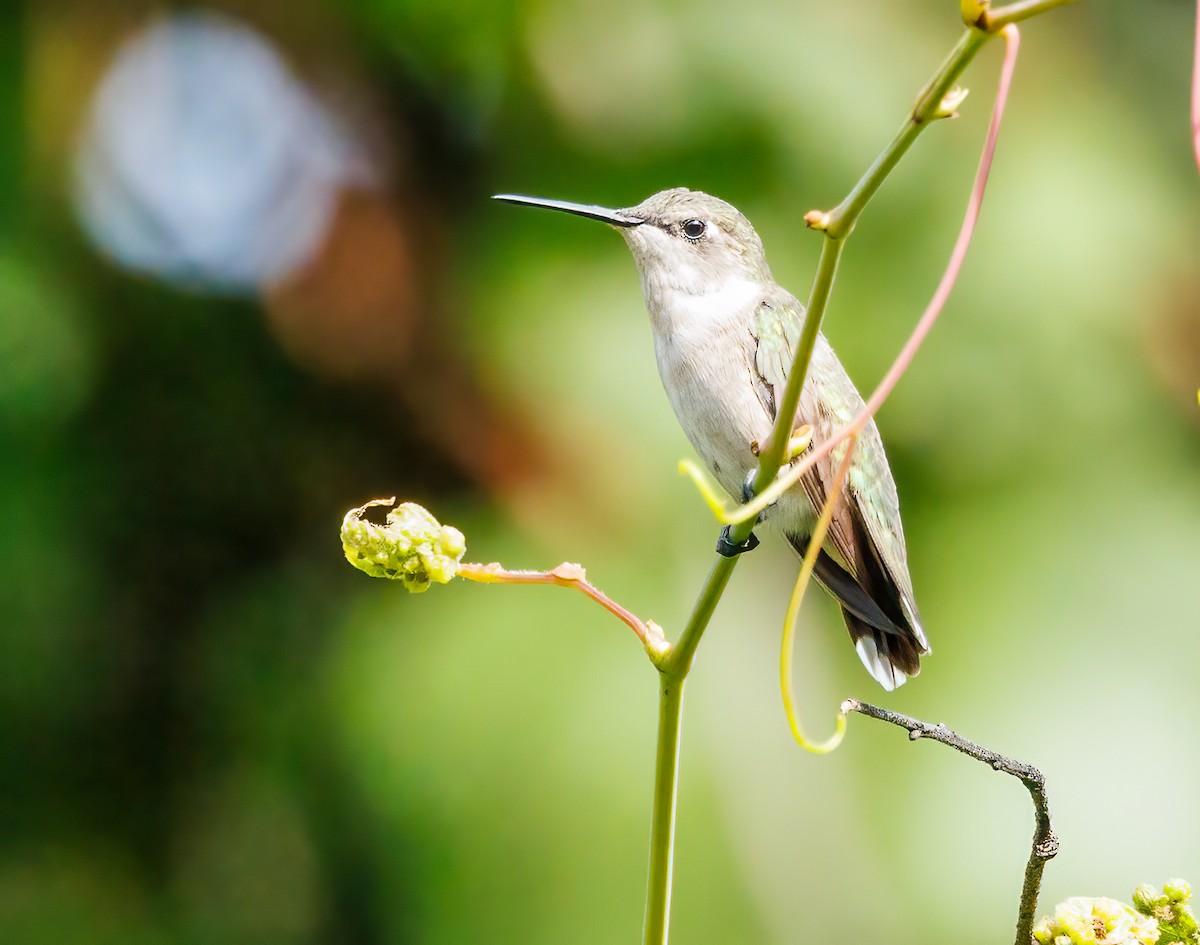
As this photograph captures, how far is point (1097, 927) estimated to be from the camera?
2.34 feet

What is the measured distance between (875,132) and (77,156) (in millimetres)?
2048

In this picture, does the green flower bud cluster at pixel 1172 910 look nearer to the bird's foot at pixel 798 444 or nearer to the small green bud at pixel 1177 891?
the small green bud at pixel 1177 891

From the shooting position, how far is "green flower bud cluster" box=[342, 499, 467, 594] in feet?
2.81

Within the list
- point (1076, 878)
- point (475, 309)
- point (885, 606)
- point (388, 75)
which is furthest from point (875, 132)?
point (1076, 878)

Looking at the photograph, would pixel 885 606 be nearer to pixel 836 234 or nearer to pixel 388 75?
pixel 836 234

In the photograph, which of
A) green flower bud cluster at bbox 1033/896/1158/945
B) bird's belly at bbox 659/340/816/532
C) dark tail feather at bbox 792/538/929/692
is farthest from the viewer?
bird's belly at bbox 659/340/816/532

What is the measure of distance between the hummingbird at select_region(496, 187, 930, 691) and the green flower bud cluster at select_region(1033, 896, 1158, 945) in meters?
0.93

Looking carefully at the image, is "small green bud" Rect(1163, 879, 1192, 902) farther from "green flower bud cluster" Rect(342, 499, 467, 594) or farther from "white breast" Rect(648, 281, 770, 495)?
"white breast" Rect(648, 281, 770, 495)

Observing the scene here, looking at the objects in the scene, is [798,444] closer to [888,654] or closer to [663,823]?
[663,823]

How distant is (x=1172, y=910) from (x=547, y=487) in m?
1.94

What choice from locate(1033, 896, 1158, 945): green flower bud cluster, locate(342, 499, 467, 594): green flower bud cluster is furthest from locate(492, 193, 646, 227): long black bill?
locate(1033, 896, 1158, 945): green flower bud cluster

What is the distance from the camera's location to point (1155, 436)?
2.63 meters

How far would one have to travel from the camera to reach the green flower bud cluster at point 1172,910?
28.4 inches

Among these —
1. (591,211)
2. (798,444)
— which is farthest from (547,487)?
(798,444)
